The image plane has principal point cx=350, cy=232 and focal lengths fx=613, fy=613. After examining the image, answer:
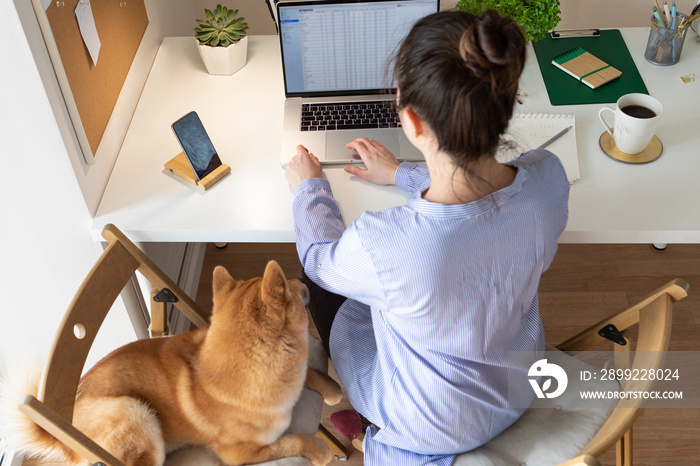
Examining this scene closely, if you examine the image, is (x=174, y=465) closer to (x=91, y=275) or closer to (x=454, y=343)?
(x=91, y=275)

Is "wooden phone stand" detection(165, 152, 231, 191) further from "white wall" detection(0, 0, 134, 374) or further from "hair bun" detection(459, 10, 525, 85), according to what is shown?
"hair bun" detection(459, 10, 525, 85)

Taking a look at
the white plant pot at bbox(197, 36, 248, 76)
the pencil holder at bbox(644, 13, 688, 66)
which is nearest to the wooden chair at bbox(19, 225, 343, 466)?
the white plant pot at bbox(197, 36, 248, 76)

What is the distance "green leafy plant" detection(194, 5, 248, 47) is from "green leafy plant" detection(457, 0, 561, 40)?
23.4 inches

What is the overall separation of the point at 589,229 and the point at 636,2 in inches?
54.5

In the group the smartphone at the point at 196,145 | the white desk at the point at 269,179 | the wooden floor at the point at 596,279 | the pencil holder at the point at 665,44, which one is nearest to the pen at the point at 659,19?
the pencil holder at the point at 665,44

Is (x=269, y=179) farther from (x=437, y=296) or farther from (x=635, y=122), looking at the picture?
(x=635, y=122)

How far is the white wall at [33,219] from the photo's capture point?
3.63ft

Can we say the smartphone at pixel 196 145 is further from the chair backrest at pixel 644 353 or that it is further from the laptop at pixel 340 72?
the chair backrest at pixel 644 353

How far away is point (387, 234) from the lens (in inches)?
37.6

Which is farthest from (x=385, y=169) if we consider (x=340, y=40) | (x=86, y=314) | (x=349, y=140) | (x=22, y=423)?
(x=22, y=423)

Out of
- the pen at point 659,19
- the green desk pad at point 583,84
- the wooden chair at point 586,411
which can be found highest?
the pen at point 659,19

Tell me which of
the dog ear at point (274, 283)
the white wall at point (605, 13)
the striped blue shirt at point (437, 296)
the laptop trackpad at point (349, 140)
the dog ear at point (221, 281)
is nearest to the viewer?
the striped blue shirt at point (437, 296)

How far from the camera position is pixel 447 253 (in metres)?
0.92

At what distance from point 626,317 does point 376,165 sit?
0.59 meters
